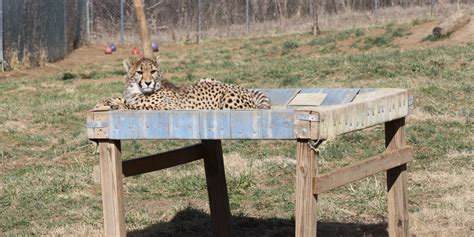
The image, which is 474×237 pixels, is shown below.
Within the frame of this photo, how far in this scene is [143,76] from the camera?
6328mm

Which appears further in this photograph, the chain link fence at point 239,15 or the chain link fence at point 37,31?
the chain link fence at point 239,15

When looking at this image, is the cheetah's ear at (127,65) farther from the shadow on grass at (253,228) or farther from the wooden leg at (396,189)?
the wooden leg at (396,189)

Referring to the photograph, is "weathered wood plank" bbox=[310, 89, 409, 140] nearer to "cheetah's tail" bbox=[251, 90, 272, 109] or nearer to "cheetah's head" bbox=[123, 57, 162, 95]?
"cheetah's tail" bbox=[251, 90, 272, 109]

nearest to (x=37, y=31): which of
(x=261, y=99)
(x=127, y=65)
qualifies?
(x=127, y=65)

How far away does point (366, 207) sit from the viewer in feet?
24.1

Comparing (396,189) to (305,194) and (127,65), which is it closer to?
(305,194)

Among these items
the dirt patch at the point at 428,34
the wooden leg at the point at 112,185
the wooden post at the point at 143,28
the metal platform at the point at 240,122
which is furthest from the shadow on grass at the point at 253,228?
the dirt patch at the point at 428,34

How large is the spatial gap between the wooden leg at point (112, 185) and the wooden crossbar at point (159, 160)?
2.15 feet

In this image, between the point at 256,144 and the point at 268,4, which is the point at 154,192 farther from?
the point at 268,4

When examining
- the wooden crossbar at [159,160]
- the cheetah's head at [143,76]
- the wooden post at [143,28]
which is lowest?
the wooden crossbar at [159,160]

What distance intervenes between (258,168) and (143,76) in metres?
2.74

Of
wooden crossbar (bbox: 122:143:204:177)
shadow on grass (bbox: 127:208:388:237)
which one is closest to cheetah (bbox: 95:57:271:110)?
wooden crossbar (bbox: 122:143:204:177)

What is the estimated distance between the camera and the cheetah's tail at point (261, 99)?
5.92m

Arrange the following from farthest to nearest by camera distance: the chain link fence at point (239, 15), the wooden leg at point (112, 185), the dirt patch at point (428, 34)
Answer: the chain link fence at point (239, 15) < the dirt patch at point (428, 34) < the wooden leg at point (112, 185)
